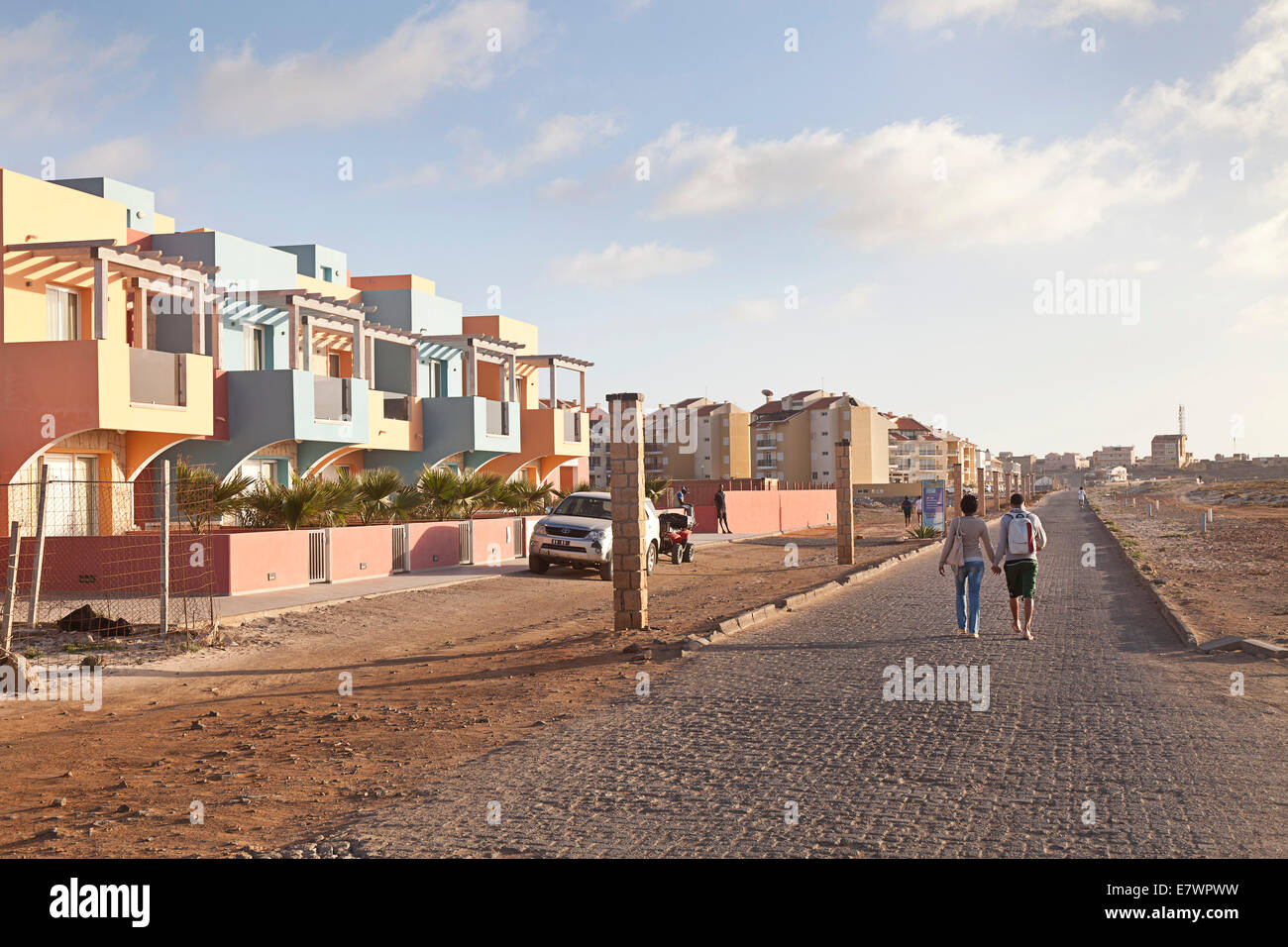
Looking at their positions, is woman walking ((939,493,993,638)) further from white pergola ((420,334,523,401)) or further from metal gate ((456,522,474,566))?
white pergola ((420,334,523,401))

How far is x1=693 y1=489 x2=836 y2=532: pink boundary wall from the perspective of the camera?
49.2 metres

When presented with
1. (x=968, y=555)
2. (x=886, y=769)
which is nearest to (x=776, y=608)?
(x=968, y=555)

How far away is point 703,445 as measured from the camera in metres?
138

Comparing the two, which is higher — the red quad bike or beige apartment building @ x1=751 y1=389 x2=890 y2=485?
beige apartment building @ x1=751 y1=389 x2=890 y2=485

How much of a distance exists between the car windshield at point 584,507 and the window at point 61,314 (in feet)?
35.3

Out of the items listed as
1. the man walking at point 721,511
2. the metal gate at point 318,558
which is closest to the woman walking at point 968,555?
the metal gate at point 318,558

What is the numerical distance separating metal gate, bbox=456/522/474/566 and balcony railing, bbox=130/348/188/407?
6.70m

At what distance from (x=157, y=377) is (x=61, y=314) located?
237 cm

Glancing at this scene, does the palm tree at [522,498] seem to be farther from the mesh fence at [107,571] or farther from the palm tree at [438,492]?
the mesh fence at [107,571]

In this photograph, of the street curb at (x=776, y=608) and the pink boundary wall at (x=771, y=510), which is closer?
the street curb at (x=776, y=608)

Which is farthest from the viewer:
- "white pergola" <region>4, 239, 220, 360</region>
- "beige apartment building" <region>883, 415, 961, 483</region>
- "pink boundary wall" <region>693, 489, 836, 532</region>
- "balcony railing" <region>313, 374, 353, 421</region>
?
"beige apartment building" <region>883, 415, 961, 483</region>

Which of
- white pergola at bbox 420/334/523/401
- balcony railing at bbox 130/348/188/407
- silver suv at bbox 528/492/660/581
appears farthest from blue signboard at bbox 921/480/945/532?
balcony railing at bbox 130/348/188/407

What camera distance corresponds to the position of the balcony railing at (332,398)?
27.0m

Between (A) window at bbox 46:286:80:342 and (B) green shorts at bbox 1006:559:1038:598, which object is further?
(A) window at bbox 46:286:80:342
